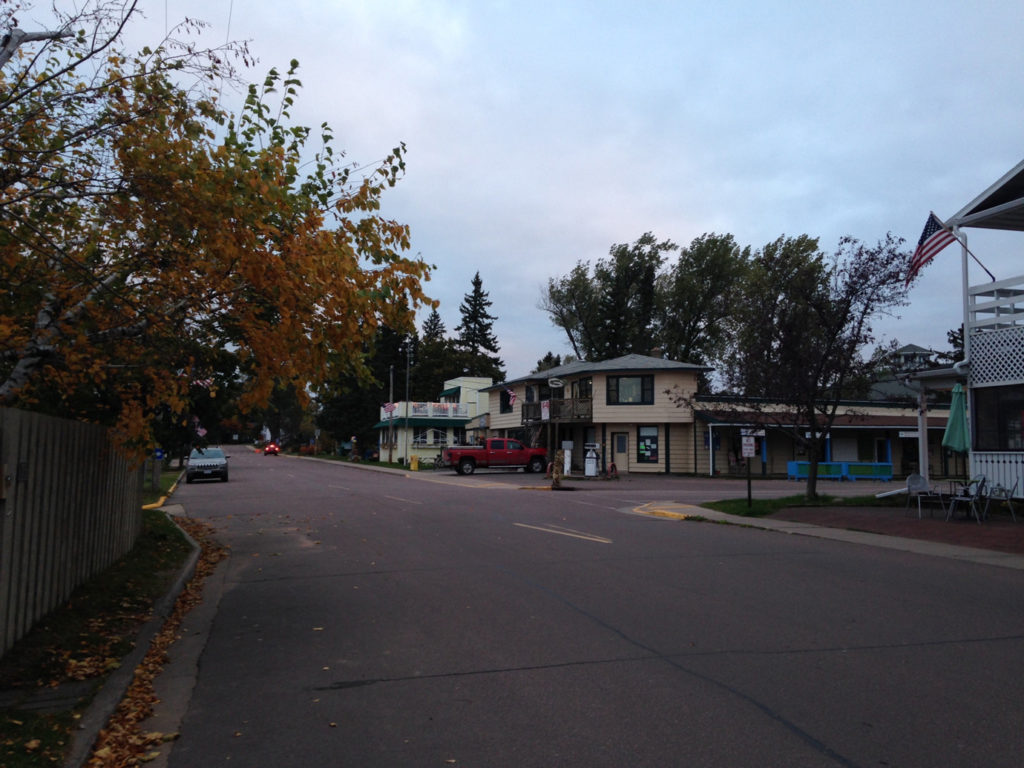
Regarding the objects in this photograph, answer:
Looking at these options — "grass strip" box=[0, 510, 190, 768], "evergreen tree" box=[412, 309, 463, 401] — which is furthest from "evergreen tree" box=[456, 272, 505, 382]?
"grass strip" box=[0, 510, 190, 768]

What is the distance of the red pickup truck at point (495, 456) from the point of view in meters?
43.3

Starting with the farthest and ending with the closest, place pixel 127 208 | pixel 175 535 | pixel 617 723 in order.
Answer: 1. pixel 175 535
2. pixel 127 208
3. pixel 617 723

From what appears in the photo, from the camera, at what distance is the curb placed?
4.77 metres

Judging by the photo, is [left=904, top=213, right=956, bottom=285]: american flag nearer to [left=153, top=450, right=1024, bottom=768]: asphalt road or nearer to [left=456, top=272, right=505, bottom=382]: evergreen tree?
[left=153, top=450, right=1024, bottom=768]: asphalt road

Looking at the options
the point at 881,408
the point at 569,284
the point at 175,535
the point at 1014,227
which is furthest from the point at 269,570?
the point at 569,284

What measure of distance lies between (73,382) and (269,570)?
14.2ft

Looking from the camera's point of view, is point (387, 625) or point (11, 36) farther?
point (387, 625)

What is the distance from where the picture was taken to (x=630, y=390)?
45594 mm

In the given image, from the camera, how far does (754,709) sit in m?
5.45

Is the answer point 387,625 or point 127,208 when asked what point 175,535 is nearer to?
point 387,625

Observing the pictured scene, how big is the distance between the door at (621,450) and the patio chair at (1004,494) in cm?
2861

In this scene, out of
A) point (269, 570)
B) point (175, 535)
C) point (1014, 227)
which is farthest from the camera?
point (1014, 227)

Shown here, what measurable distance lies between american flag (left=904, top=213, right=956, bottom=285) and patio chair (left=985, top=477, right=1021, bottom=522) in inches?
219

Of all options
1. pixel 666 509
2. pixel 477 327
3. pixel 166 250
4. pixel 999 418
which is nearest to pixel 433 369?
pixel 477 327
